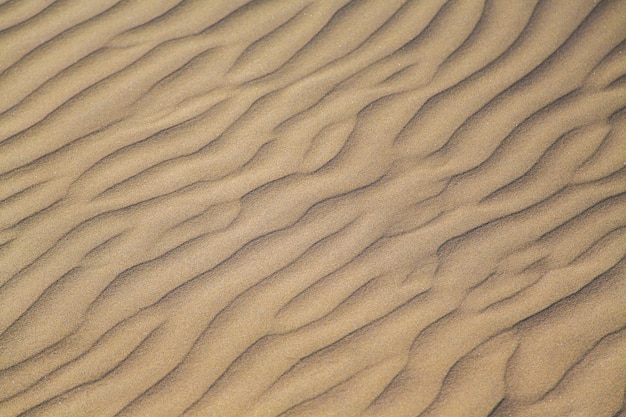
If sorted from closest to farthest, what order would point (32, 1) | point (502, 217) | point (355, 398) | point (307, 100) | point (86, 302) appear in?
point (355, 398), point (86, 302), point (502, 217), point (307, 100), point (32, 1)

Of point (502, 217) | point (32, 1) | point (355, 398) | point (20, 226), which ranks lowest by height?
point (355, 398)

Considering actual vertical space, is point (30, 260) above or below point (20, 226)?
below

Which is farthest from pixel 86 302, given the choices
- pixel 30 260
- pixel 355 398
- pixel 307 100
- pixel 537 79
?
pixel 537 79

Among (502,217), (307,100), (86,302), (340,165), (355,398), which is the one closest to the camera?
(355,398)

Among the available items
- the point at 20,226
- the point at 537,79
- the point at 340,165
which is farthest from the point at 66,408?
the point at 537,79

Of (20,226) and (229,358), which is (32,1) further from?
(229,358)

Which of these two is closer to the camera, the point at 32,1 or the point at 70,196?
the point at 70,196

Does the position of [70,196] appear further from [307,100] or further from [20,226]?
[307,100]
